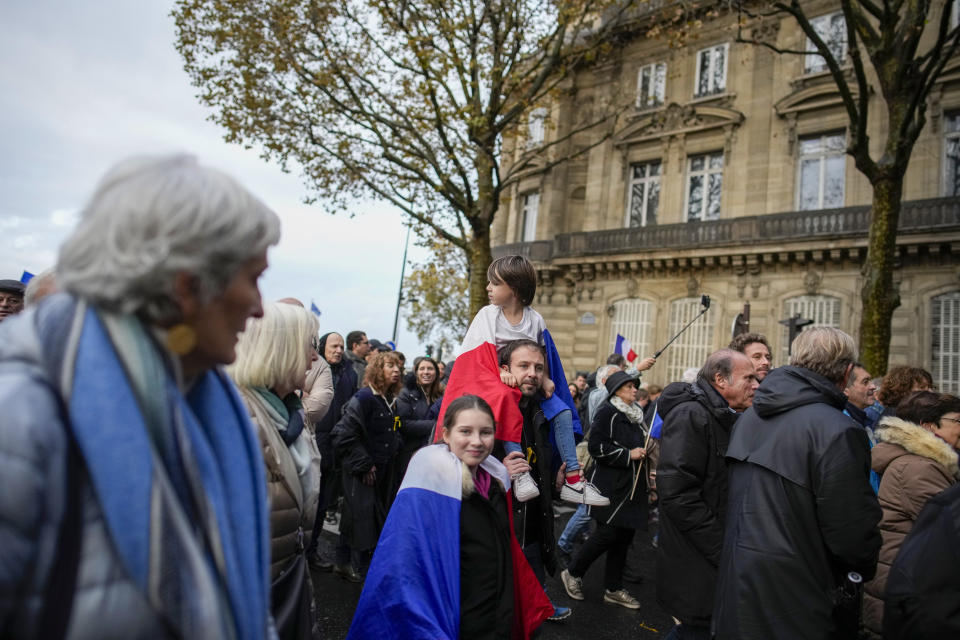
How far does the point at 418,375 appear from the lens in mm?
6781

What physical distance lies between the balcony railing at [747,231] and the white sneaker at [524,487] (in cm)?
1740

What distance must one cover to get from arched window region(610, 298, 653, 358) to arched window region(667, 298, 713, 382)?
0.80 m

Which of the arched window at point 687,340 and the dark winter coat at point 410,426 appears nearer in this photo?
the dark winter coat at point 410,426

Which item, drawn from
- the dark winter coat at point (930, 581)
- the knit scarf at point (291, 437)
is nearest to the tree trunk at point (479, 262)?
the knit scarf at point (291, 437)

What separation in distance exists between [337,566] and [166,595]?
526 cm

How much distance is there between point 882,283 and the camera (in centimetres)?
972

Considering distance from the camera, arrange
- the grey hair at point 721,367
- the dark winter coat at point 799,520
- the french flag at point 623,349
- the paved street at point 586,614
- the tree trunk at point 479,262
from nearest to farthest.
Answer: the dark winter coat at point 799,520, the grey hair at point 721,367, the paved street at point 586,614, the tree trunk at point 479,262, the french flag at point 623,349

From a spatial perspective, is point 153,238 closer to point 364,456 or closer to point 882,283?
point 364,456

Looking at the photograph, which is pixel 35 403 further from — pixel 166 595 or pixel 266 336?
pixel 266 336

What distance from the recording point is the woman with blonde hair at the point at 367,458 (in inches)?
217

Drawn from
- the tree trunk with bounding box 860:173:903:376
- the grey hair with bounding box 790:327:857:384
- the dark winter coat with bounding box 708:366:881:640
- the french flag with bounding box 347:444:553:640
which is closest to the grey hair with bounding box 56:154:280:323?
the french flag with bounding box 347:444:553:640

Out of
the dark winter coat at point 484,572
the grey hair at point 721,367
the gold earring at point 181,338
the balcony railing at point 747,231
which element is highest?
the balcony railing at point 747,231

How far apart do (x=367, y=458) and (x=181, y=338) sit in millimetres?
4507

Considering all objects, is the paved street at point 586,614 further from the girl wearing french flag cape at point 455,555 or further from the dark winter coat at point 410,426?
the girl wearing french flag cape at point 455,555
